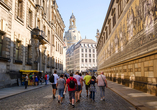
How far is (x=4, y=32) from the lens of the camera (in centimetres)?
1789

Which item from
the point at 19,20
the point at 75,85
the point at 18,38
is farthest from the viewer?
the point at 19,20

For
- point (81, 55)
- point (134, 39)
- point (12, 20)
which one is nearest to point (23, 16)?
point (12, 20)

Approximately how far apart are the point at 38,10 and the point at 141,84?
23858 millimetres

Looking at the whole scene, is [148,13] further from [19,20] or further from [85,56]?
[85,56]

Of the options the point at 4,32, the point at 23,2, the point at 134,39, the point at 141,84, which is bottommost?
the point at 141,84

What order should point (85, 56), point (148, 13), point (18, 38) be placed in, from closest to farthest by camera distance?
point (148, 13)
point (18, 38)
point (85, 56)

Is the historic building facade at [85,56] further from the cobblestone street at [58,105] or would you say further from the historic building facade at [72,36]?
the cobblestone street at [58,105]

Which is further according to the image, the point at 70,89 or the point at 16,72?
the point at 16,72

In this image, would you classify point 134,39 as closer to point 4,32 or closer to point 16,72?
point 4,32

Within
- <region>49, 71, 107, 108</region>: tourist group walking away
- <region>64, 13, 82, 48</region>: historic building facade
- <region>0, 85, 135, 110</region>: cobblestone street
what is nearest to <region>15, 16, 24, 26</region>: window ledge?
<region>49, 71, 107, 108</region>: tourist group walking away

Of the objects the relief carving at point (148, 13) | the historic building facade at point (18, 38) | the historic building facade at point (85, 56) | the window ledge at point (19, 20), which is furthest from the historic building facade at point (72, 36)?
the relief carving at point (148, 13)

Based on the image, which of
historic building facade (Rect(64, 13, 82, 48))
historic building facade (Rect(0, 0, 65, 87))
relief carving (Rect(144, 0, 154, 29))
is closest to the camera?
relief carving (Rect(144, 0, 154, 29))

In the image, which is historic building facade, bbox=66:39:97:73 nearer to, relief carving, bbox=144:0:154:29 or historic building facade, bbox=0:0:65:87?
historic building facade, bbox=0:0:65:87

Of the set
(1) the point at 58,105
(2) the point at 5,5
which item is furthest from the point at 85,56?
(1) the point at 58,105
